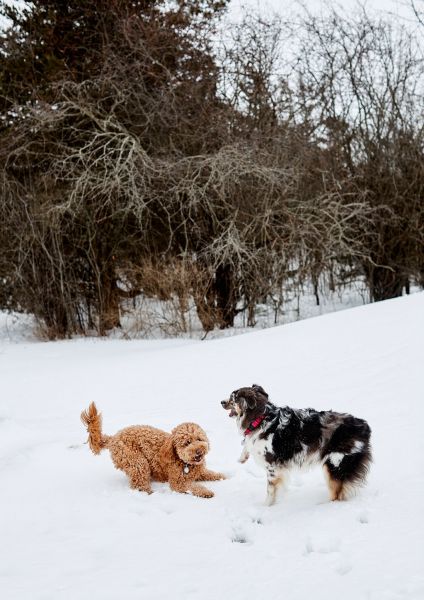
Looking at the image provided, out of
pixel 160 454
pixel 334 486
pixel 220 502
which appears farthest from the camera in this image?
pixel 160 454

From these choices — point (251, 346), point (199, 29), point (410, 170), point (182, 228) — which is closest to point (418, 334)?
point (251, 346)

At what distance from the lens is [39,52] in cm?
1530

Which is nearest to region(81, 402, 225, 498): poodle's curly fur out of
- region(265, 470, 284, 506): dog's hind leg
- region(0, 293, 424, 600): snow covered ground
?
region(0, 293, 424, 600): snow covered ground

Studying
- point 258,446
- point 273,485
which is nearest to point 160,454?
point 258,446

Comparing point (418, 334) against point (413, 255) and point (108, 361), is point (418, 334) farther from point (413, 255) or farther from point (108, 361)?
point (413, 255)

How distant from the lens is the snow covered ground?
3.20 meters

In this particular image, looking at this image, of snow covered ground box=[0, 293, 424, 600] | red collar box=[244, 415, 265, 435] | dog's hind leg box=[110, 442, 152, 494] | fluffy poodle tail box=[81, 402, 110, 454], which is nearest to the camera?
snow covered ground box=[0, 293, 424, 600]

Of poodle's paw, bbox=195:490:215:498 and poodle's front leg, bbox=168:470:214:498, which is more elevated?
poodle's front leg, bbox=168:470:214:498

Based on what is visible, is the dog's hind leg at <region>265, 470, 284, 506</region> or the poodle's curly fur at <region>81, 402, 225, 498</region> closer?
the dog's hind leg at <region>265, 470, 284, 506</region>

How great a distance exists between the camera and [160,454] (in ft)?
15.9

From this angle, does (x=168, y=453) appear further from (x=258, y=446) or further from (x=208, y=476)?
(x=258, y=446)

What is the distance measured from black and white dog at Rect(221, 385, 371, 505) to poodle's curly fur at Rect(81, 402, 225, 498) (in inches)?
18.6

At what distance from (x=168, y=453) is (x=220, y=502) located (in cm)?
65

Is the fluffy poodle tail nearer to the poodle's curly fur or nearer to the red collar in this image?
the poodle's curly fur
